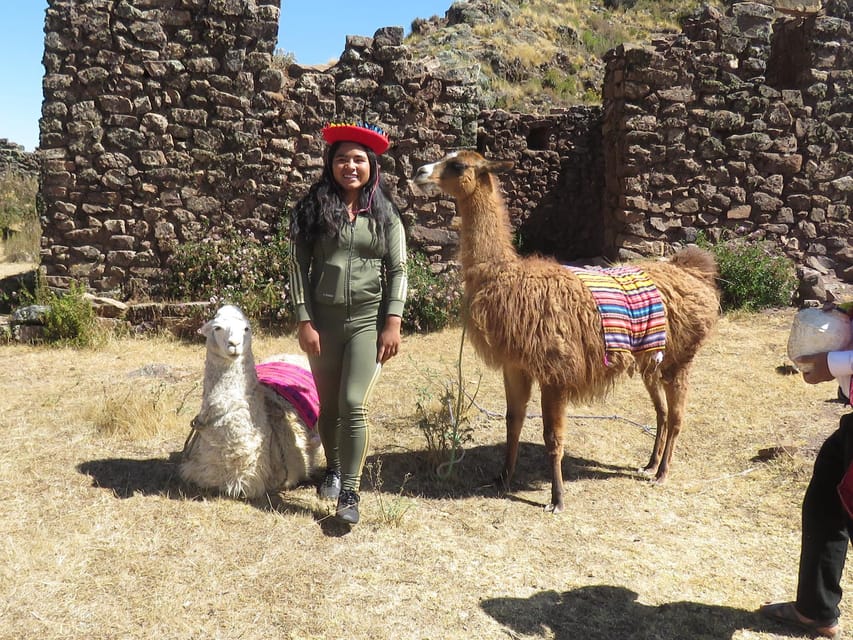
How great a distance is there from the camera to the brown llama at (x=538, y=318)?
382 cm

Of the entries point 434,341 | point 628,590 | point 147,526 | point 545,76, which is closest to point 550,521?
point 628,590

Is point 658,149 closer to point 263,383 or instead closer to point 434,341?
point 434,341

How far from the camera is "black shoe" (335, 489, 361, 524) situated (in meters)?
3.44

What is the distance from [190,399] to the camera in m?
5.42

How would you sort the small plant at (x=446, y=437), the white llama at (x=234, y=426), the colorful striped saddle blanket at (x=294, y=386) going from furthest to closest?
the small plant at (x=446, y=437) < the colorful striped saddle blanket at (x=294, y=386) < the white llama at (x=234, y=426)

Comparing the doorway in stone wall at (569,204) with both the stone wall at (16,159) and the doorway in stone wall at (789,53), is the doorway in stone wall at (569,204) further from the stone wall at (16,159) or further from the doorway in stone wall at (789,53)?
the stone wall at (16,159)

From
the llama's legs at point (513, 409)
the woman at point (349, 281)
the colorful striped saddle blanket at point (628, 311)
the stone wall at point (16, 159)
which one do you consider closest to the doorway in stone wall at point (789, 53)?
the colorful striped saddle blanket at point (628, 311)

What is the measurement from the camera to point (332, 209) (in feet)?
11.3

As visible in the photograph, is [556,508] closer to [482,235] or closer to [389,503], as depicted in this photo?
[389,503]

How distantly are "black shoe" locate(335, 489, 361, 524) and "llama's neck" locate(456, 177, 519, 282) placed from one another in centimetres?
138

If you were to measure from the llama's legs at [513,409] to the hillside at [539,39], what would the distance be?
41.7 feet

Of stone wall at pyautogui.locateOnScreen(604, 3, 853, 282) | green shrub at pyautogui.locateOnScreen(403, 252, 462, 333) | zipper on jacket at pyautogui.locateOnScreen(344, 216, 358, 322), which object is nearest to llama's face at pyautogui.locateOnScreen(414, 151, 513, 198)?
zipper on jacket at pyautogui.locateOnScreen(344, 216, 358, 322)

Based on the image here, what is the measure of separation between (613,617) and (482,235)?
2.11m

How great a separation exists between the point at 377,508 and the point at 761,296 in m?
6.47
